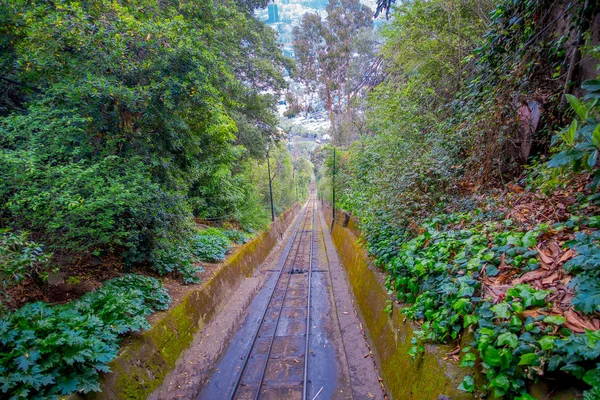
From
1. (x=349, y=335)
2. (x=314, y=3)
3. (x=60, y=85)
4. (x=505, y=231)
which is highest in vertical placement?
(x=314, y=3)

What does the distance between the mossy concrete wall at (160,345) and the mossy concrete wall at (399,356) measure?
141 inches

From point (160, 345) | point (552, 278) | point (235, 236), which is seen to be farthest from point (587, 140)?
point (235, 236)

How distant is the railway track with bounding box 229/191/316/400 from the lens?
4309 mm

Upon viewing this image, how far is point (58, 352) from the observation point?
8.60ft

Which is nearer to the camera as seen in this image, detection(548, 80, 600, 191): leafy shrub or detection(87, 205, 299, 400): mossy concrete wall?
detection(548, 80, 600, 191): leafy shrub

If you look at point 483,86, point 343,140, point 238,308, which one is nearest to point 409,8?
point 483,86

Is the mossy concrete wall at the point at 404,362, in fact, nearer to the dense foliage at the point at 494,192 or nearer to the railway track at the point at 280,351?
the dense foliage at the point at 494,192

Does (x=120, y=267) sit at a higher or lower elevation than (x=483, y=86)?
lower

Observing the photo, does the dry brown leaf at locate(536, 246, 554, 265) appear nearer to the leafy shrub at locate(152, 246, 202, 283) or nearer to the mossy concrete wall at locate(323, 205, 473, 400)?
the mossy concrete wall at locate(323, 205, 473, 400)

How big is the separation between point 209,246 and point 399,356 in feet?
20.7

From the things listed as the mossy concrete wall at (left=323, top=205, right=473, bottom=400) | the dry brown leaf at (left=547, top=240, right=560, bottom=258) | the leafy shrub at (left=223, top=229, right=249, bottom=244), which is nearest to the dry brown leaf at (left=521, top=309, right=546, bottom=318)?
the dry brown leaf at (left=547, top=240, right=560, bottom=258)

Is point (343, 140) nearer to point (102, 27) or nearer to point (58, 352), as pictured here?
point (102, 27)

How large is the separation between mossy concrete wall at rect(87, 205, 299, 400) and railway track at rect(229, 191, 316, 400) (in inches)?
47.6

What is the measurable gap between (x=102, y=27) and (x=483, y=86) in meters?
7.22
